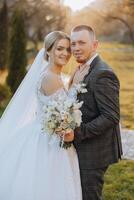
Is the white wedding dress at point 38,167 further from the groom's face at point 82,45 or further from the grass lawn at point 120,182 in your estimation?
the grass lawn at point 120,182

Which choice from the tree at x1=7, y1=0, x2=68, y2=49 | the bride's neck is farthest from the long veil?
the tree at x1=7, y1=0, x2=68, y2=49

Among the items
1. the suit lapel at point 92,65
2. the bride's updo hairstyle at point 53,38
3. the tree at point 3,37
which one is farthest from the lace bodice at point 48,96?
the tree at point 3,37

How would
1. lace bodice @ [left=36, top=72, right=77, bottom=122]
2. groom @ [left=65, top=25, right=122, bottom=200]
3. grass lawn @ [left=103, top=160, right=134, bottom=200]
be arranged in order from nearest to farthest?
1. groom @ [left=65, top=25, right=122, bottom=200]
2. lace bodice @ [left=36, top=72, right=77, bottom=122]
3. grass lawn @ [left=103, top=160, right=134, bottom=200]

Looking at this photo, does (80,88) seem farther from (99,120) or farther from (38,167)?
(38,167)

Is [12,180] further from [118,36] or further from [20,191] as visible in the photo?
[118,36]

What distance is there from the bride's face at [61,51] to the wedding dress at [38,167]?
193 millimetres

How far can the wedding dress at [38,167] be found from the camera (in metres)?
3.41

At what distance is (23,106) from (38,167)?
66cm

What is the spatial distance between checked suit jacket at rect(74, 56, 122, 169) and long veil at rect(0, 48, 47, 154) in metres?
0.79

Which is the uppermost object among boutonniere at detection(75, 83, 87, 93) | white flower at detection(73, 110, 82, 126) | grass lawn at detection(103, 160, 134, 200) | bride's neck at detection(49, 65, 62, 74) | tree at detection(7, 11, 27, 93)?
bride's neck at detection(49, 65, 62, 74)

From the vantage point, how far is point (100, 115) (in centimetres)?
309

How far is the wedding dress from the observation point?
3.41 meters

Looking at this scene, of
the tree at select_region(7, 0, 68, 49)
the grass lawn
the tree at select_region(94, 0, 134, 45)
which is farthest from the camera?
the tree at select_region(7, 0, 68, 49)

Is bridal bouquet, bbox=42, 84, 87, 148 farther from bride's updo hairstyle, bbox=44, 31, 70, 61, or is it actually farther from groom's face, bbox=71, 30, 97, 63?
bride's updo hairstyle, bbox=44, 31, 70, 61
